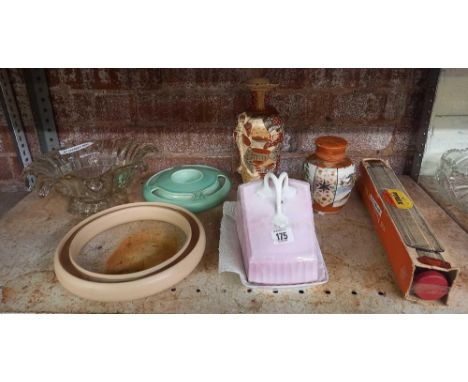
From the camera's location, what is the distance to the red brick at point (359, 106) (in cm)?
82

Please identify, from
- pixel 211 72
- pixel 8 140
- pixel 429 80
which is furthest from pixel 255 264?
pixel 8 140

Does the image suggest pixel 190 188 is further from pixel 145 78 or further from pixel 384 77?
pixel 384 77

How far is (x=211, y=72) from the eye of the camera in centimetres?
81

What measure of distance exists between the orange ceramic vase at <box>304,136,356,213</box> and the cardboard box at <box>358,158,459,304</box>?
0.19ft

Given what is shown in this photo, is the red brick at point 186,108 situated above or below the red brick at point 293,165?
above

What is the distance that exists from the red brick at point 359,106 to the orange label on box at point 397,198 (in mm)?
249

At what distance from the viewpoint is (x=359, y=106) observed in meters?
0.83

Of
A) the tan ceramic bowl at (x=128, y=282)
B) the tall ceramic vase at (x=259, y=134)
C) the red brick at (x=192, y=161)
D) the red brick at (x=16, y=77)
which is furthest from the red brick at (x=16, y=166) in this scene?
the tall ceramic vase at (x=259, y=134)

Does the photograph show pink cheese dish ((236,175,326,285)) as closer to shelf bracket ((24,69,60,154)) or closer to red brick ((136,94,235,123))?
red brick ((136,94,235,123))

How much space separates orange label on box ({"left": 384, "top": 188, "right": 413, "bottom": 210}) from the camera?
2.03ft

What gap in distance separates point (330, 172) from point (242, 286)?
27 cm

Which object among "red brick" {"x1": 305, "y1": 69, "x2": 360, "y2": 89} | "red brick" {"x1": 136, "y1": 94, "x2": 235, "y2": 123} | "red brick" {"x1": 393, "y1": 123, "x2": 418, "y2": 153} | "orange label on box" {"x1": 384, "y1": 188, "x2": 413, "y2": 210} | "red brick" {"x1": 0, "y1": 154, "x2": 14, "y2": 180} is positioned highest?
"red brick" {"x1": 305, "y1": 69, "x2": 360, "y2": 89}

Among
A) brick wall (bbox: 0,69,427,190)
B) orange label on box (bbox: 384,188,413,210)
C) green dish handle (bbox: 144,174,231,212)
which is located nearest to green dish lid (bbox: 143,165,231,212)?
green dish handle (bbox: 144,174,231,212)

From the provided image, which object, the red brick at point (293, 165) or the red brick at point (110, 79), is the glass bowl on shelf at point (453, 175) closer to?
the red brick at point (293, 165)
